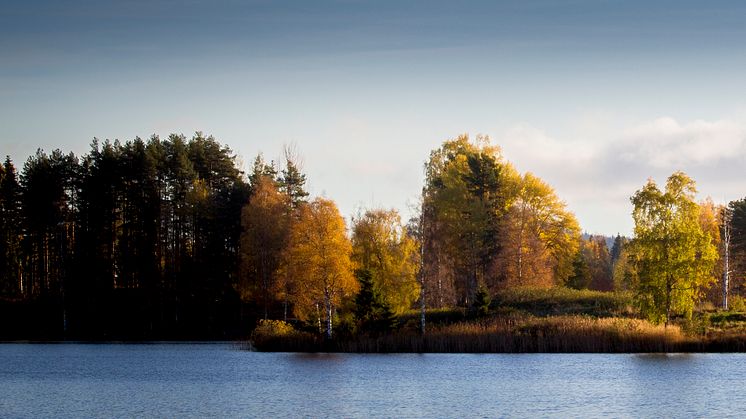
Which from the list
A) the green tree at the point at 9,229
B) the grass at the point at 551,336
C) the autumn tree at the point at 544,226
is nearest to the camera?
the grass at the point at 551,336

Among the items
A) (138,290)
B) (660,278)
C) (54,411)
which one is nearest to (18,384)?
(54,411)

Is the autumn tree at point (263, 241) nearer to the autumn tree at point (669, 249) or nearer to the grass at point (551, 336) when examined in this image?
the grass at point (551, 336)

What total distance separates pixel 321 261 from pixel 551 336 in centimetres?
1670

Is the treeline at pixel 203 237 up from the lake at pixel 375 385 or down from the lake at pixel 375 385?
up

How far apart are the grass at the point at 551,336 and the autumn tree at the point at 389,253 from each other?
496cm

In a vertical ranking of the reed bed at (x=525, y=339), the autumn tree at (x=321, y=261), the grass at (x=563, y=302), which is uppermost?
the autumn tree at (x=321, y=261)

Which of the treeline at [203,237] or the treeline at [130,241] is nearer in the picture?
the treeline at [203,237]

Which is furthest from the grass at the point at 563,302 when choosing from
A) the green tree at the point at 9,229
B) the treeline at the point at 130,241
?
the green tree at the point at 9,229

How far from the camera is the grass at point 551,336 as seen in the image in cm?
5847

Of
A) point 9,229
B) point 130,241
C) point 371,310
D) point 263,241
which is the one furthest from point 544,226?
point 9,229

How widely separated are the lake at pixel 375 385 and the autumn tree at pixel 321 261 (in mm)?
5688

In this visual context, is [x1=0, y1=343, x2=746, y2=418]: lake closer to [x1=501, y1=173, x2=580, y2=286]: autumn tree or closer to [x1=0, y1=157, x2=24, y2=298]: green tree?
[x1=501, y1=173, x2=580, y2=286]: autumn tree

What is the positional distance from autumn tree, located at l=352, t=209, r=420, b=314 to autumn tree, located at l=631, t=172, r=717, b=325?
1913 centimetres

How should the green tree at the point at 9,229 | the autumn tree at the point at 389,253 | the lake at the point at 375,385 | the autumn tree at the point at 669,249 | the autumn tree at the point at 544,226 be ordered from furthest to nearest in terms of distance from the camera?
the green tree at the point at 9,229 < the autumn tree at the point at 544,226 < the autumn tree at the point at 389,253 < the autumn tree at the point at 669,249 < the lake at the point at 375,385
